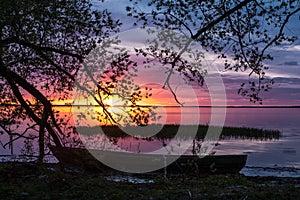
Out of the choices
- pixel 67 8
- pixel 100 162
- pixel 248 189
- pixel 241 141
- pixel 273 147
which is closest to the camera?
pixel 248 189

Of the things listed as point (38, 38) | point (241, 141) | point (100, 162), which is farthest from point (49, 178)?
point (241, 141)

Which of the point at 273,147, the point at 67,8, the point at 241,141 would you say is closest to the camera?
the point at 67,8

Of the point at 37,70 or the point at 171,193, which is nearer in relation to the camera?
the point at 171,193

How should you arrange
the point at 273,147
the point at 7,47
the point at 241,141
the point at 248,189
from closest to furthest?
the point at 248,189 → the point at 7,47 → the point at 273,147 → the point at 241,141

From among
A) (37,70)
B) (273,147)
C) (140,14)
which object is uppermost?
(140,14)

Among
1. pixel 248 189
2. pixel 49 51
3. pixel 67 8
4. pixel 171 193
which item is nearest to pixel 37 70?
pixel 49 51

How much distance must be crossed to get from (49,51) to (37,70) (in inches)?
31.1

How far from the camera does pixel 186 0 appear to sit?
984cm

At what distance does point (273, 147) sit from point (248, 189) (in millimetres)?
35318

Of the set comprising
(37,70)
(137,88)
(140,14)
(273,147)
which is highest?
(140,14)

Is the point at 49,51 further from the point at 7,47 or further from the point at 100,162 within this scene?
the point at 100,162

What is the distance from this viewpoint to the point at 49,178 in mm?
9844

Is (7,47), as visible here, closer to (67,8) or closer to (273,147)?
(67,8)

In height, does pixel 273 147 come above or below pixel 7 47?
below
